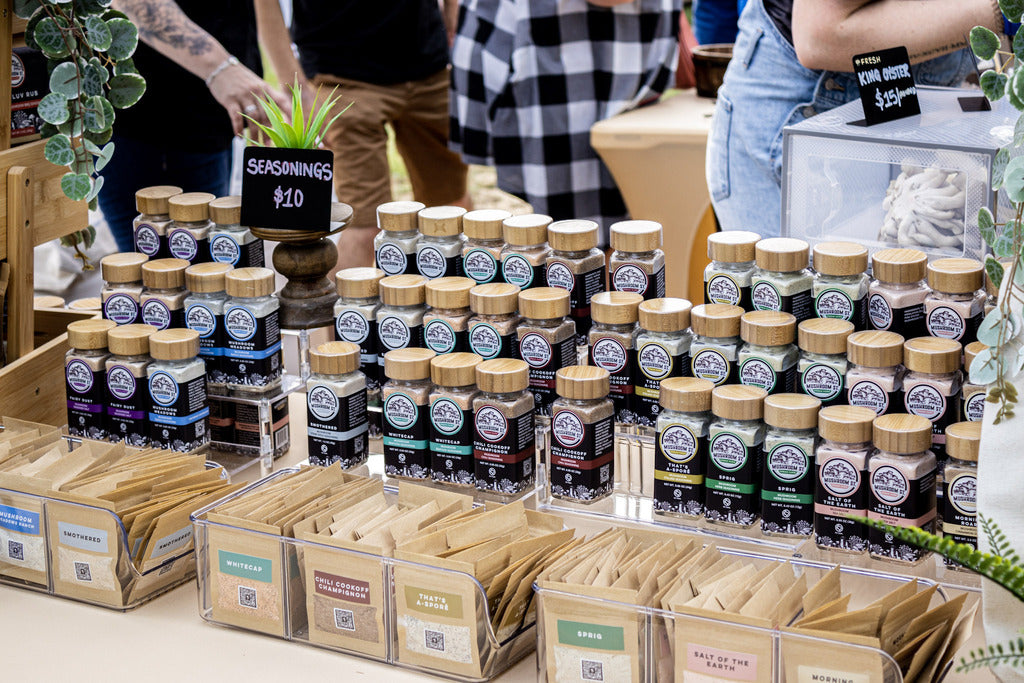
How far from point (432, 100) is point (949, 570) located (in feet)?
8.25

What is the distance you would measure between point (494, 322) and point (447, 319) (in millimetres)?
65

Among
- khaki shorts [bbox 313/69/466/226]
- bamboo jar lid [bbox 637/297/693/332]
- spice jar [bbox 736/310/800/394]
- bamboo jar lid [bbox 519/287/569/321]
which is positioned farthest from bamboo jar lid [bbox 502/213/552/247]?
khaki shorts [bbox 313/69/466/226]

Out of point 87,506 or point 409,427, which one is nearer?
point 87,506

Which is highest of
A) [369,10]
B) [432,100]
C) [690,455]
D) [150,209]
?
[369,10]

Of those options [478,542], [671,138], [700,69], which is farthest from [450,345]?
[700,69]

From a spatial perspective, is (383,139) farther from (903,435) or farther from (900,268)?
(903,435)

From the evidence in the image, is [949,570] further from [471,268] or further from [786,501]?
[471,268]

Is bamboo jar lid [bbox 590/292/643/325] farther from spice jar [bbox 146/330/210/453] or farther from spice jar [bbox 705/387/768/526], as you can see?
spice jar [bbox 146/330/210/453]

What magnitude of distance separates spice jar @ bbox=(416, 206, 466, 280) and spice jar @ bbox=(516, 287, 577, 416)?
166 mm

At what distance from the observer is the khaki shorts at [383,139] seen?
335cm

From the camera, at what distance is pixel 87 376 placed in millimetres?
1560

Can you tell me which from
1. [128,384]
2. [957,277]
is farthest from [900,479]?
[128,384]

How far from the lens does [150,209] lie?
173cm

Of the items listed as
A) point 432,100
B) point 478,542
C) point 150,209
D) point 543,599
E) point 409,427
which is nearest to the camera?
point 543,599
